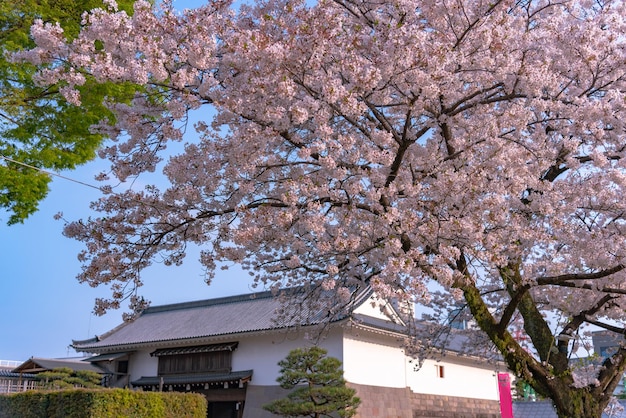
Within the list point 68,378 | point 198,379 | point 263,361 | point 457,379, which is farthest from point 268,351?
point 457,379

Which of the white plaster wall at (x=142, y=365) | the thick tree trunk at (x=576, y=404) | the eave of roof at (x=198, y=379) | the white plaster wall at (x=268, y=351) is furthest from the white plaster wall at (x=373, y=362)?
the thick tree trunk at (x=576, y=404)

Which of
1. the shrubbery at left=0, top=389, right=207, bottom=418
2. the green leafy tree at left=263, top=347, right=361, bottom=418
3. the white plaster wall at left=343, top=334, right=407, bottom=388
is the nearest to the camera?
the shrubbery at left=0, top=389, right=207, bottom=418

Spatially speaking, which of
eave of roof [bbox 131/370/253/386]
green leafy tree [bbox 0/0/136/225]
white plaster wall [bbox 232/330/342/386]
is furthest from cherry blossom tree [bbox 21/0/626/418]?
eave of roof [bbox 131/370/253/386]

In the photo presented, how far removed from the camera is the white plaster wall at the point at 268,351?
1723 centimetres

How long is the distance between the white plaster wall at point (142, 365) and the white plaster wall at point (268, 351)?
4242 millimetres

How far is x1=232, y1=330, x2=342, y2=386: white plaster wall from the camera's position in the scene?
56.5 ft

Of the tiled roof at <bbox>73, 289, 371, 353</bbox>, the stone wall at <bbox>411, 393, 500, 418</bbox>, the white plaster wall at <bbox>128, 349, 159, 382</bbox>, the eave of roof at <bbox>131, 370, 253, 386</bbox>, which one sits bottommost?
the stone wall at <bbox>411, 393, 500, 418</bbox>

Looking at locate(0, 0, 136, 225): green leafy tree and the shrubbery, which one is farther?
the shrubbery

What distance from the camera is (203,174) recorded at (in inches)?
265

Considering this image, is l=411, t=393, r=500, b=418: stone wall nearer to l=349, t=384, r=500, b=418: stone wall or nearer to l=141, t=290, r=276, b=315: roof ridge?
l=349, t=384, r=500, b=418: stone wall

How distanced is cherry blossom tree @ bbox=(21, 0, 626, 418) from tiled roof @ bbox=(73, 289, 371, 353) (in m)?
10.6

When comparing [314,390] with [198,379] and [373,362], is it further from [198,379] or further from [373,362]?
[198,379]

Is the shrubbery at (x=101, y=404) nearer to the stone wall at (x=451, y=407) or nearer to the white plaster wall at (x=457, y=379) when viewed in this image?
the white plaster wall at (x=457, y=379)

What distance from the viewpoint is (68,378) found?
66.1 feet
